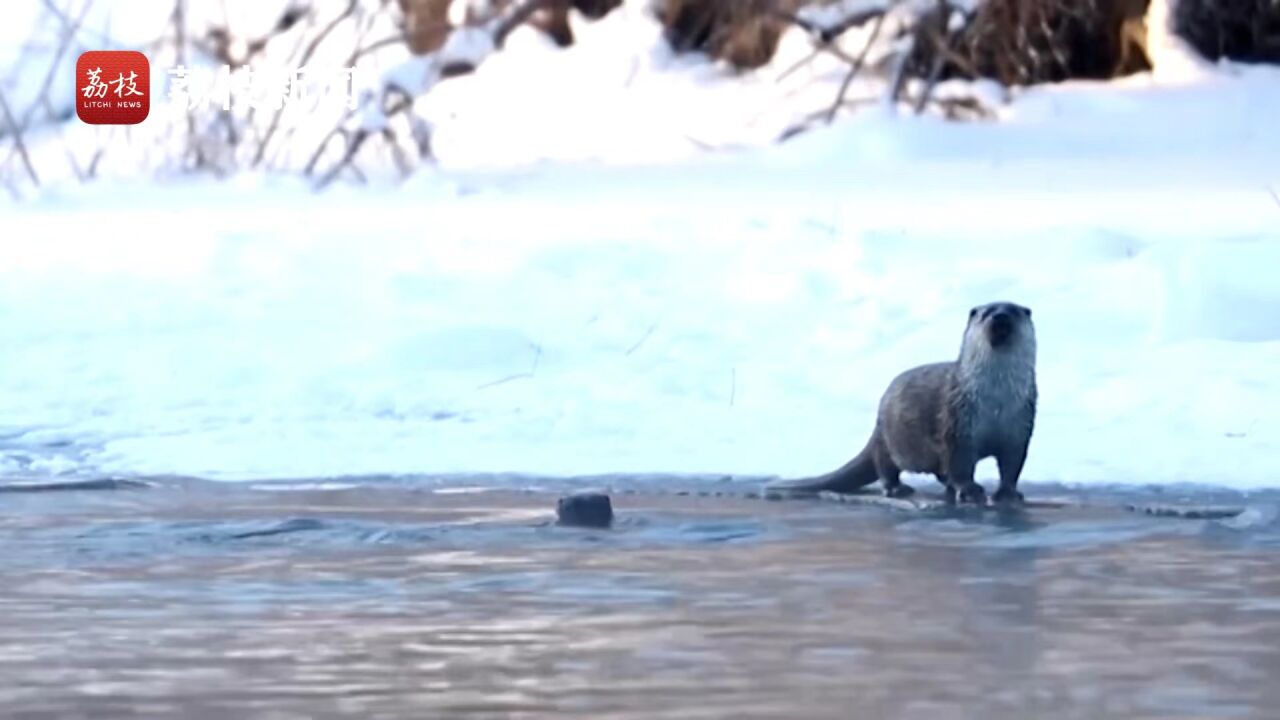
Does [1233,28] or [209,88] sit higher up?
[1233,28]

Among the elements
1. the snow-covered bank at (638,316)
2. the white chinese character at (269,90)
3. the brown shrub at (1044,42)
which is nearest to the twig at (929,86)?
the brown shrub at (1044,42)

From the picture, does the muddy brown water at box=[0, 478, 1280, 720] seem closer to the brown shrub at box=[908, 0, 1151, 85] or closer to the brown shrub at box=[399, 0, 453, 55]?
the brown shrub at box=[908, 0, 1151, 85]

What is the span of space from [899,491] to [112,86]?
28.6 feet

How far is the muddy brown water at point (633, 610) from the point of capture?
5043 mm

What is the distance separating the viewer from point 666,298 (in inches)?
470

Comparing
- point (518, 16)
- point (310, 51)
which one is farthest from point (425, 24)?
point (310, 51)

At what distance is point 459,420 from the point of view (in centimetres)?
1051

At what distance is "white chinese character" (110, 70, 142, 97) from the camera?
16.6 meters

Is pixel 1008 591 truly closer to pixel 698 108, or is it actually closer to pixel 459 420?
pixel 459 420

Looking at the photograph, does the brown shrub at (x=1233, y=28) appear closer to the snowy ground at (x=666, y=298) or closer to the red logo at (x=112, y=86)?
the snowy ground at (x=666, y=298)

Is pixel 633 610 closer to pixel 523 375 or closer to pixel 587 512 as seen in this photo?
pixel 587 512

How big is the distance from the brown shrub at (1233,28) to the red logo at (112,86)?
214 inches

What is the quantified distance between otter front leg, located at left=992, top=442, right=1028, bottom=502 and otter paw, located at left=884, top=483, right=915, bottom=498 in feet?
1.12

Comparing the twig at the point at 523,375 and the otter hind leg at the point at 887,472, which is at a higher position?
the twig at the point at 523,375
